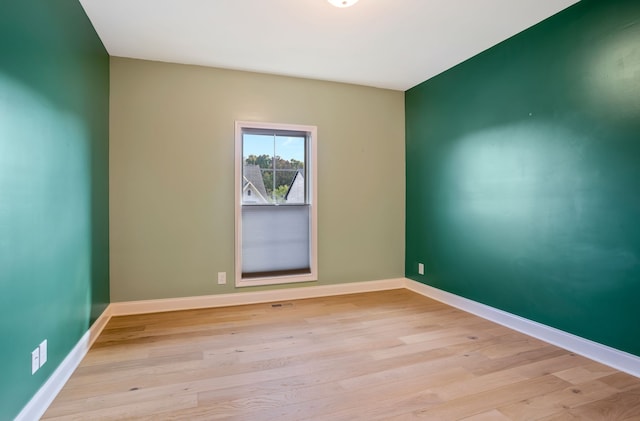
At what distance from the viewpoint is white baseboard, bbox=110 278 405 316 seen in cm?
323

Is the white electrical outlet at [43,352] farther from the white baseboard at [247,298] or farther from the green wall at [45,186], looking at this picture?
the white baseboard at [247,298]

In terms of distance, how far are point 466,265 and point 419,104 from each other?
6.73 ft

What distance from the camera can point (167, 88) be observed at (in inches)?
129

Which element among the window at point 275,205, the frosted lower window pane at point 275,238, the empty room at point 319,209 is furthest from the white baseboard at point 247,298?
the frosted lower window pane at point 275,238

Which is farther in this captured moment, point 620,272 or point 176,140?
point 176,140

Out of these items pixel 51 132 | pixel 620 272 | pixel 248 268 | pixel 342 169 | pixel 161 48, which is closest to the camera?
pixel 51 132

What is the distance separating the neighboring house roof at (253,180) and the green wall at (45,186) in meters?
1.41

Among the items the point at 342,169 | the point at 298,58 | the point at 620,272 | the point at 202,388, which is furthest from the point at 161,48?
the point at 620,272

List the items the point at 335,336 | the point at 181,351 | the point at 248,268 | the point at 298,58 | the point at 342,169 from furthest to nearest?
the point at 342,169
the point at 248,268
the point at 298,58
the point at 335,336
the point at 181,351

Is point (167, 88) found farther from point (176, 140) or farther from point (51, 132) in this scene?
point (51, 132)

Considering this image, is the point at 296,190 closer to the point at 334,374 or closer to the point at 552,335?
the point at 334,374

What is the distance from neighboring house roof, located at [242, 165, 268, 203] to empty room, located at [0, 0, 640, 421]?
0.03 meters

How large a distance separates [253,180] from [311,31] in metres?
1.68

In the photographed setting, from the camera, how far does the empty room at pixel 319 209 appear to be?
5.82ft
